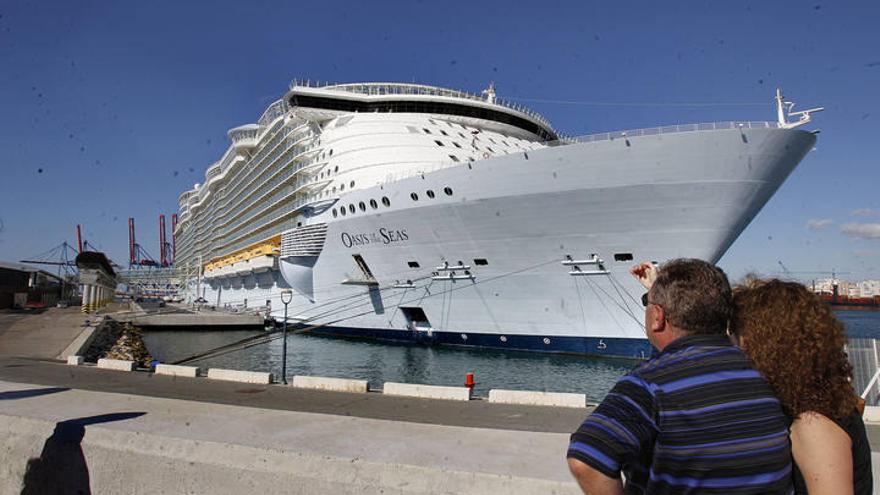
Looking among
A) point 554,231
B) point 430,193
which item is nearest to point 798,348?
point 554,231

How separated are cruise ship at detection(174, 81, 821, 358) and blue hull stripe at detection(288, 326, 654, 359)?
0.04 metres

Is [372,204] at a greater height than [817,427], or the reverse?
[372,204]

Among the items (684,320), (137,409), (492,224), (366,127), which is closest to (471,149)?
(366,127)

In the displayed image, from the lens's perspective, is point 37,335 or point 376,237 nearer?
point 37,335

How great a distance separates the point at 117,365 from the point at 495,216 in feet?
32.1

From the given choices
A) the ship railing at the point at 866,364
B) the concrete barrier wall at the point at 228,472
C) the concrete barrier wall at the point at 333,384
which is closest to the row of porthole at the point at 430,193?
the concrete barrier wall at the point at 333,384

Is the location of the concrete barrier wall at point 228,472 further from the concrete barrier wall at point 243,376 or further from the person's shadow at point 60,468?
the concrete barrier wall at point 243,376

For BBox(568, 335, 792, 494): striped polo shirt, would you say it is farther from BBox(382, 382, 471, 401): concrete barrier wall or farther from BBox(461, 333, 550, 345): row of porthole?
BBox(461, 333, 550, 345): row of porthole

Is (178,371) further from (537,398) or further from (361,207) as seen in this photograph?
(361,207)

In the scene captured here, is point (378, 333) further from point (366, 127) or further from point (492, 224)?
point (366, 127)

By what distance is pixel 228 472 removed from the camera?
275 centimetres

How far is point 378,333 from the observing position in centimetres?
2016

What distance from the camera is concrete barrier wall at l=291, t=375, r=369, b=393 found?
7.39 metres

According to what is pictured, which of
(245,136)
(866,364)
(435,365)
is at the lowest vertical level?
(435,365)
